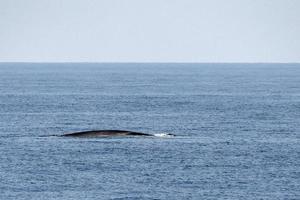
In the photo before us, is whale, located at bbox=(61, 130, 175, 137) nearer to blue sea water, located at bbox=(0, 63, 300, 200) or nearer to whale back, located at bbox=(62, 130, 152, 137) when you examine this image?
whale back, located at bbox=(62, 130, 152, 137)

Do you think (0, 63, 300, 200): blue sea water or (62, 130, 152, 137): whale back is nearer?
(0, 63, 300, 200): blue sea water

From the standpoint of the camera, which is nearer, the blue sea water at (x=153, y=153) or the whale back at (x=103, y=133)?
the blue sea water at (x=153, y=153)

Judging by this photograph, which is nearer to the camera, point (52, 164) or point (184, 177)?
point (184, 177)

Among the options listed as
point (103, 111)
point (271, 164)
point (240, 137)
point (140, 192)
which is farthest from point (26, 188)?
point (103, 111)

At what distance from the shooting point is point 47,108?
120 metres

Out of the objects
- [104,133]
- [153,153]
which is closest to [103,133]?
[104,133]

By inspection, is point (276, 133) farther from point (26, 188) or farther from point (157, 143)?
point (26, 188)

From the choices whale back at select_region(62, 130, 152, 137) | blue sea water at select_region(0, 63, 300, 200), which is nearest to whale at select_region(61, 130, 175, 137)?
whale back at select_region(62, 130, 152, 137)

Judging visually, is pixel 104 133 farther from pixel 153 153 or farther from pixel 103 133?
pixel 153 153

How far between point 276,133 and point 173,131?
907 cm

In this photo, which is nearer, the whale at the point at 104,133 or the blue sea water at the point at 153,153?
the blue sea water at the point at 153,153

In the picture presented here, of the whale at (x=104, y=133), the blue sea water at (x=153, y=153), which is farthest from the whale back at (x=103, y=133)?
the blue sea water at (x=153, y=153)

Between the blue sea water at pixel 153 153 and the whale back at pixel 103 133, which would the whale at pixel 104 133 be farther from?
the blue sea water at pixel 153 153

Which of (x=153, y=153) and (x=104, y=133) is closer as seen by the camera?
(x=153, y=153)
